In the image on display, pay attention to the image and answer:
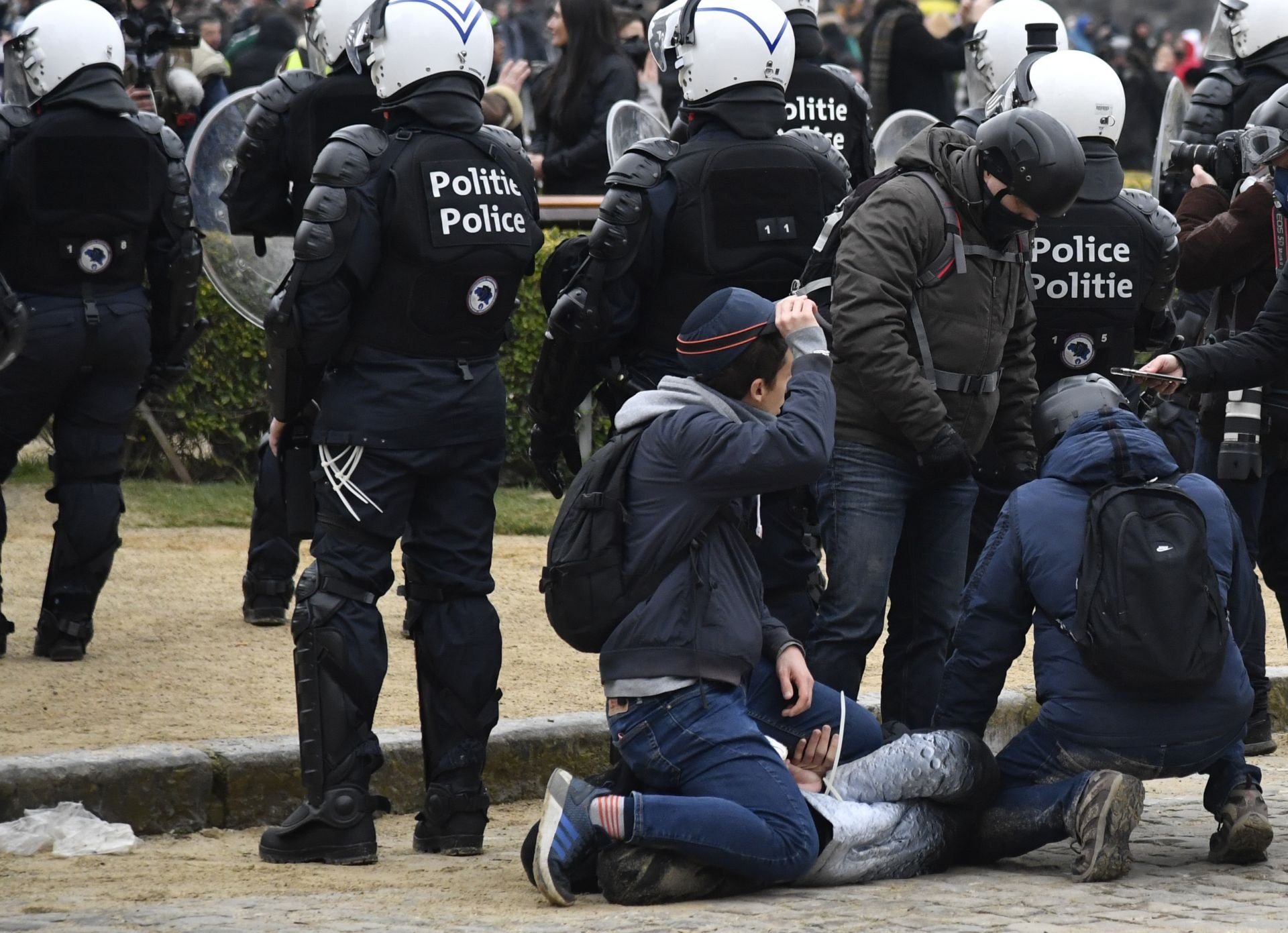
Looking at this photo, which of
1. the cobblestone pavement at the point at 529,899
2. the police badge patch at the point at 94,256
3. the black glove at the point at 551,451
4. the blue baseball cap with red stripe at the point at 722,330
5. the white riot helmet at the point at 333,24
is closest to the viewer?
the cobblestone pavement at the point at 529,899

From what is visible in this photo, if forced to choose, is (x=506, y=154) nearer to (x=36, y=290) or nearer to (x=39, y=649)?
(x=36, y=290)

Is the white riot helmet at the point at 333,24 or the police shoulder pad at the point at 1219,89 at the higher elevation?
the white riot helmet at the point at 333,24

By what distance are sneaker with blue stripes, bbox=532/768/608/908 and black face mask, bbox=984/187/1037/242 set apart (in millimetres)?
1936

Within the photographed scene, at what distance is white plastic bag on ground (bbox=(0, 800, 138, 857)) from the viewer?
17.8 feet

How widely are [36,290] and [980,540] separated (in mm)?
3246

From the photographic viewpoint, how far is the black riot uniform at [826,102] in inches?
338

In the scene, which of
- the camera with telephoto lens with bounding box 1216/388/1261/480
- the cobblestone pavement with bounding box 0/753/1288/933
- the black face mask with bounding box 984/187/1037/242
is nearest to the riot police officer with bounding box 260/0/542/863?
the cobblestone pavement with bounding box 0/753/1288/933

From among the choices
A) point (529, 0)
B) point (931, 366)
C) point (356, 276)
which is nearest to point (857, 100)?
point (931, 366)

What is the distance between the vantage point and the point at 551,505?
10445 mm

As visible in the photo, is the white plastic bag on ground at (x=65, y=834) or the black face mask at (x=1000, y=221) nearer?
the white plastic bag on ground at (x=65, y=834)

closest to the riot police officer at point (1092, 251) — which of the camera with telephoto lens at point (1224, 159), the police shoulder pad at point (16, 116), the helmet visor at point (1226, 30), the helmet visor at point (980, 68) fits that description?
the camera with telephoto lens at point (1224, 159)

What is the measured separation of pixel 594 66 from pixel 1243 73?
12.4ft

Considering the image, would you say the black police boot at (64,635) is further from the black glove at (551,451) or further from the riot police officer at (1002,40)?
the riot police officer at (1002,40)

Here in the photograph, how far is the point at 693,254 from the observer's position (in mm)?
6043
